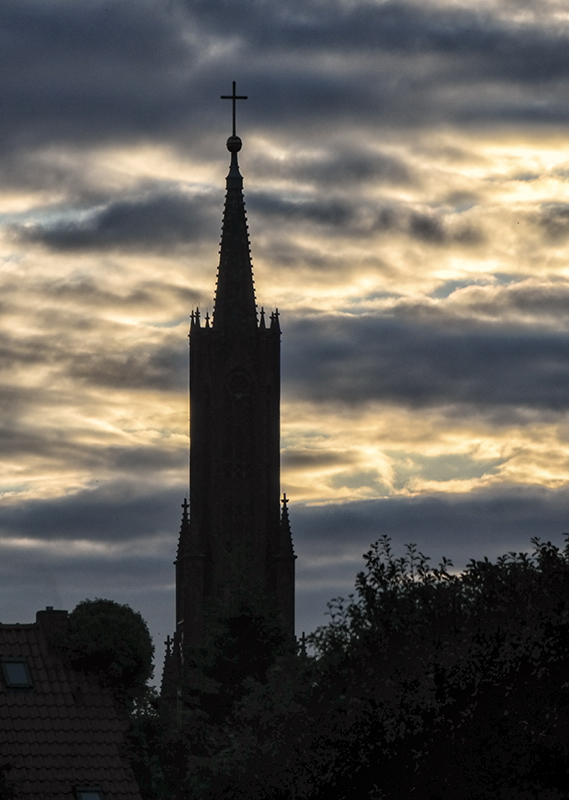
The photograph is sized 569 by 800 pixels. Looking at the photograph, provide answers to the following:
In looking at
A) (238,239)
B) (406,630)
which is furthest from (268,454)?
(406,630)

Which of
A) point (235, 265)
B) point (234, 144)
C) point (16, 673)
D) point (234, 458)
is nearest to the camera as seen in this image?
point (16, 673)

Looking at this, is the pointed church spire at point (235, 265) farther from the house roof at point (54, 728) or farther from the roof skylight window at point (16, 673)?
the roof skylight window at point (16, 673)

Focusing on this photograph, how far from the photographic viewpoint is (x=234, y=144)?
396 ft

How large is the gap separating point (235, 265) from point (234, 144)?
342 inches

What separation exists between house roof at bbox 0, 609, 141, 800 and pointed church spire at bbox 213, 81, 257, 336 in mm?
64199

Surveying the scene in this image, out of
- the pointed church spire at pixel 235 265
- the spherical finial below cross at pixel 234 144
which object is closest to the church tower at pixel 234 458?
the pointed church spire at pixel 235 265

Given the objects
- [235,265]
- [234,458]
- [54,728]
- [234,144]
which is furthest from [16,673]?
[234,144]

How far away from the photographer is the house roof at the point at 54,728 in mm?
49969

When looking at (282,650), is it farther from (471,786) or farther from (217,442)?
(217,442)

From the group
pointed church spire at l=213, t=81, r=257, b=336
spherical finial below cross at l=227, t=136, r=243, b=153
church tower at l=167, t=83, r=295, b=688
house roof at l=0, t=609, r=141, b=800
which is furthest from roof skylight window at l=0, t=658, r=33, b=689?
spherical finial below cross at l=227, t=136, r=243, b=153

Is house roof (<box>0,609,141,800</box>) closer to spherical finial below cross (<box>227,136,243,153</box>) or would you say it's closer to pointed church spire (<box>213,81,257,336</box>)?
pointed church spire (<box>213,81,257,336</box>)

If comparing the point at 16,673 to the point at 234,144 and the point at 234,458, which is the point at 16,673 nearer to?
the point at 234,458

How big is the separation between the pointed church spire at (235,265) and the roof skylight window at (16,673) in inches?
2560

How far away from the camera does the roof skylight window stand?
170 feet
